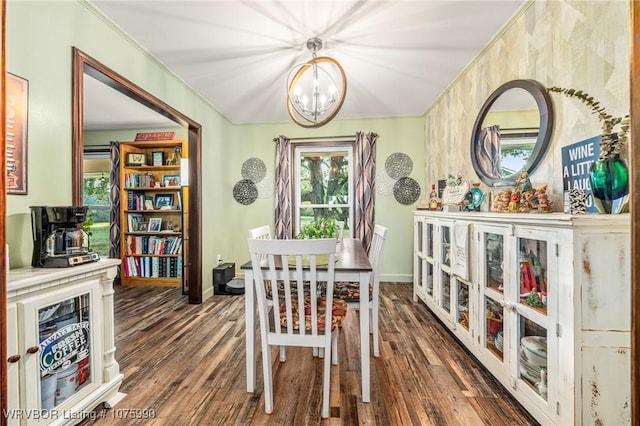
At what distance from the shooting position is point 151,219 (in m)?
4.16

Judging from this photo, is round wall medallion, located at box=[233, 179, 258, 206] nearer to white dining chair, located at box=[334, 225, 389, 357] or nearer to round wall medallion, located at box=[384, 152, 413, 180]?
round wall medallion, located at box=[384, 152, 413, 180]

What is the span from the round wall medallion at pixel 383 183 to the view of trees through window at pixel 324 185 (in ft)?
1.44

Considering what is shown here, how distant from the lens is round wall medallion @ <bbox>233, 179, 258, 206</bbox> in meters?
4.39

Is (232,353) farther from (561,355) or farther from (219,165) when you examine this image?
(219,165)

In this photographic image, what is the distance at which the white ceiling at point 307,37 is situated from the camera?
6.38ft

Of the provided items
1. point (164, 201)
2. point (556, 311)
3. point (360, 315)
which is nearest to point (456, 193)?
point (556, 311)

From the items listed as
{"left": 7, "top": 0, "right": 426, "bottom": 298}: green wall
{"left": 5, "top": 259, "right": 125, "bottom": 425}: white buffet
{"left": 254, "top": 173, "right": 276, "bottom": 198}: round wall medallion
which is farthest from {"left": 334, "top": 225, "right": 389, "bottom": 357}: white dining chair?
{"left": 254, "top": 173, "right": 276, "bottom": 198}: round wall medallion

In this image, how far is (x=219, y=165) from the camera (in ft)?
13.0

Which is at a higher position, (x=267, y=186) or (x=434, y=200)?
(x=267, y=186)

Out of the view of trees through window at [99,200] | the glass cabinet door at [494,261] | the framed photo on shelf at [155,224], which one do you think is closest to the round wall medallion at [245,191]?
the framed photo on shelf at [155,224]

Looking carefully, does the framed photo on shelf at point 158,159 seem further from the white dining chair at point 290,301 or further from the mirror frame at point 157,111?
the white dining chair at point 290,301

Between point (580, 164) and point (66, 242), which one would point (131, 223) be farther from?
point (580, 164)

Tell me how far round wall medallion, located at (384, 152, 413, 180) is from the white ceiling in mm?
1074

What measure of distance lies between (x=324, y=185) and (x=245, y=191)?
1.29m
